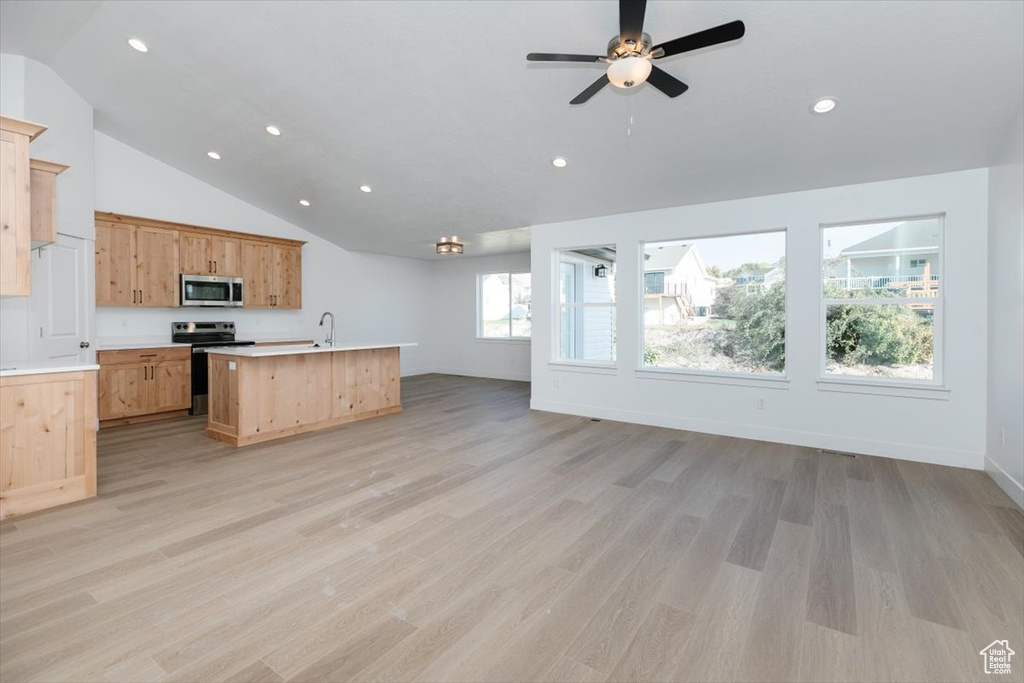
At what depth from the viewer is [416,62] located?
346 cm

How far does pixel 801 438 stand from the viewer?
4.57 metres

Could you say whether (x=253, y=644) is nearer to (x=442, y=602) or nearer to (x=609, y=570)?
(x=442, y=602)

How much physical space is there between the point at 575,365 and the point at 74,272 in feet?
18.7

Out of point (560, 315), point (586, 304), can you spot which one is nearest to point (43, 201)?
point (560, 315)

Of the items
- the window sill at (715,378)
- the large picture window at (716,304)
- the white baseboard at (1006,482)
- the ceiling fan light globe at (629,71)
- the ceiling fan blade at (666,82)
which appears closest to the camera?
the ceiling fan light globe at (629,71)

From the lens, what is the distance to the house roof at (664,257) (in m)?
5.37

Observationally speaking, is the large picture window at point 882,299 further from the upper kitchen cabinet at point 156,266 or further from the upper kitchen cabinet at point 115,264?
the upper kitchen cabinet at point 115,264

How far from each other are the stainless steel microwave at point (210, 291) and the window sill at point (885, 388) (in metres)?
7.40

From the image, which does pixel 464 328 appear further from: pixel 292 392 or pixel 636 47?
pixel 636 47

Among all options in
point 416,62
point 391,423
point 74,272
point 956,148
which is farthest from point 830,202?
point 74,272

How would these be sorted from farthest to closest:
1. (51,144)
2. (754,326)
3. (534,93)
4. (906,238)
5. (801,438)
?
(754,326) < (801,438) < (51,144) < (906,238) < (534,93)

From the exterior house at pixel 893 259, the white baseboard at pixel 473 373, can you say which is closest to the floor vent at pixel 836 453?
the exterior house at pixel 893 259

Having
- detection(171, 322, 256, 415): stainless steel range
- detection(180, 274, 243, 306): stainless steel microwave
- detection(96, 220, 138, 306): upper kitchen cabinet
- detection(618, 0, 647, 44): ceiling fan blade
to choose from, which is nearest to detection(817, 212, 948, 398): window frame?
detection(618, 0, 647, 44): ceiling fan blade

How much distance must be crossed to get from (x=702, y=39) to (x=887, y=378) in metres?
3.78
